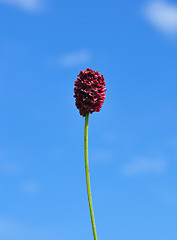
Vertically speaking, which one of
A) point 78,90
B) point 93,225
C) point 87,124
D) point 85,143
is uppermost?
point 78,90

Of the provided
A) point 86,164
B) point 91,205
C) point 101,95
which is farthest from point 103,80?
point 91,205

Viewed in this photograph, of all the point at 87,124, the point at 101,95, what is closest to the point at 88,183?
the point at 87,124

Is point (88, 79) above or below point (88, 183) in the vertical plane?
above

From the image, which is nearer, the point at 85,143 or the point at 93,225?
the point at 93,225

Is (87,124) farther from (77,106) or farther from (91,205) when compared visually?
(91,205)

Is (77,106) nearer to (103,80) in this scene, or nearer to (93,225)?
(103,80)

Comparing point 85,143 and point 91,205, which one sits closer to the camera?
point 91,205
